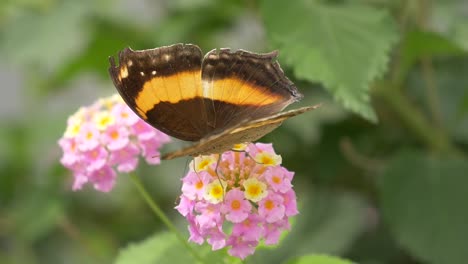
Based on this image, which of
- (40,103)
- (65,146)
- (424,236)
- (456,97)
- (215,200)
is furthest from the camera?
(40,103)

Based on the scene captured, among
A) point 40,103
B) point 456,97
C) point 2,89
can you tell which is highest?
point 456,97

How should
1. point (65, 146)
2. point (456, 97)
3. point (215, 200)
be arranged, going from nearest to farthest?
1. point (215, 200)
2. point (65, 146)
3. point (456, 97)

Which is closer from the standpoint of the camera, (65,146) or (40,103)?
(65,146)

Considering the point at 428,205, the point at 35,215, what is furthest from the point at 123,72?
the point at 35,215

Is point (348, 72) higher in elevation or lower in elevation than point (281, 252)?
higher

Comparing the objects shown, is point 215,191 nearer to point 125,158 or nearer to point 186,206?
point 186,206

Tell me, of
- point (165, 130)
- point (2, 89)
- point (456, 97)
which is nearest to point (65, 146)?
point (165, 130)

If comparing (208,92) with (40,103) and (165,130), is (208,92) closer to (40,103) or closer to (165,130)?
(165,130)
